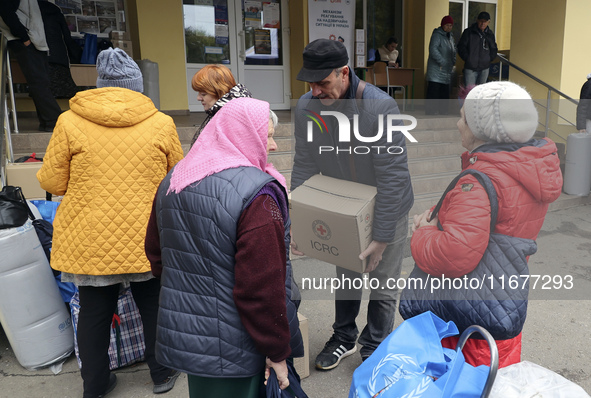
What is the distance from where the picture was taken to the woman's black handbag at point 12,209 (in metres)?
2.54

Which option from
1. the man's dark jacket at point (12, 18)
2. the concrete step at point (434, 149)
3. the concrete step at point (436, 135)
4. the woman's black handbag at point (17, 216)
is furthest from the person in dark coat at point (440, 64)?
the woman's black handbag at point (17, 216)

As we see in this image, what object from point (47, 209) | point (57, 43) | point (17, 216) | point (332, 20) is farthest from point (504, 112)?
point (332, 20)

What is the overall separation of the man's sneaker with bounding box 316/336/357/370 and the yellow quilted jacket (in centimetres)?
117

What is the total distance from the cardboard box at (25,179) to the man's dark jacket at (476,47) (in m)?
7.36

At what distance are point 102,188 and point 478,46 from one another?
7822mm

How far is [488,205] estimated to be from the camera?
1.59m

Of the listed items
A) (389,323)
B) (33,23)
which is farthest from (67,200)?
(33,23)

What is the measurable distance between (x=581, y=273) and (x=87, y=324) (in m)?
4.14

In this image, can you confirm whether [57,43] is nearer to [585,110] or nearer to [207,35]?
[207,35]

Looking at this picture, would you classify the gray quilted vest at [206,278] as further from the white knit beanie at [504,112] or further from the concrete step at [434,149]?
the concrete step at [434,149]

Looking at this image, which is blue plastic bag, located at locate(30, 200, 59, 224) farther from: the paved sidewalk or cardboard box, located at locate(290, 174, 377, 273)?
cardboard box, located at locate(290, 174, 377, 273)

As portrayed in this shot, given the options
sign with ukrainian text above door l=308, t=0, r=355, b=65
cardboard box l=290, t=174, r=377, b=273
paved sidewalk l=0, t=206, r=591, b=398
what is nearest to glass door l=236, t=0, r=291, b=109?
sign with ukrainian text above door l=308, t=0, r=355, b=65

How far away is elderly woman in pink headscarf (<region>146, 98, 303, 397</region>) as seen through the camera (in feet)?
4.84

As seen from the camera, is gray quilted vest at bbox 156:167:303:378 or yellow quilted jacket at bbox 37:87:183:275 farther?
yellow quilted jacket at bbox 37:87:183:275
